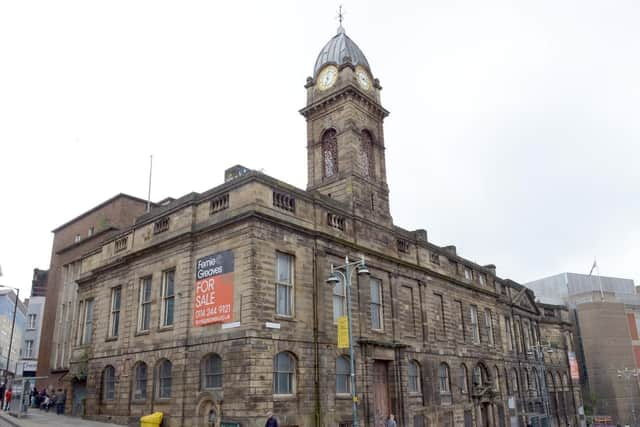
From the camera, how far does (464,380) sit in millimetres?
34625

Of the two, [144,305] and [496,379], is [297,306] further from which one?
[496,379]

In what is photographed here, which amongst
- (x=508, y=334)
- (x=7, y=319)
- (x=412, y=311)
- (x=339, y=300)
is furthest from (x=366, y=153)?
(x=7, y=319)

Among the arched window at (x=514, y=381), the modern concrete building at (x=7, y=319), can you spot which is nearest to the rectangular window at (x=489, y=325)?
the arched window at (x=514, y=381)

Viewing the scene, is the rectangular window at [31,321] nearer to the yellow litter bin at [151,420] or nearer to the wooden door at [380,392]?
the yellow litter bin at [151,420]

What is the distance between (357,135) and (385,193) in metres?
4.10

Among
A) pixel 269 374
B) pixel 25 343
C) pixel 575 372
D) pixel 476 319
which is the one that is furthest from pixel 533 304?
pixel 25 343

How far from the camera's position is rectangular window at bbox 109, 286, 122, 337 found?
2797cm

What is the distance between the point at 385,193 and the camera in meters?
32.2

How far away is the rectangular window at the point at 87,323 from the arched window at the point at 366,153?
61.8 ft

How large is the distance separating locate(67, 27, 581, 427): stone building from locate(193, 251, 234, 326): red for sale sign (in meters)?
0.07

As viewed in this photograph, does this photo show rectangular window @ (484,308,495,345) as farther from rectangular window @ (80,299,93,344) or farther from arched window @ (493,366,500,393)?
rectangular window @ (80,299,93,344)

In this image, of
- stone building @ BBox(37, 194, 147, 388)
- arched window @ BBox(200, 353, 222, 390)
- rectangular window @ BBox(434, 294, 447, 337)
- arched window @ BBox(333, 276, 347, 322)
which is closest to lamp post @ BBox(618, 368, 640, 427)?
rectangular window @ BBox(434, 294, 447, 337)

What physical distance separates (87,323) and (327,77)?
21573 mm

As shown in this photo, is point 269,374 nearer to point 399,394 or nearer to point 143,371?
point 143,371
